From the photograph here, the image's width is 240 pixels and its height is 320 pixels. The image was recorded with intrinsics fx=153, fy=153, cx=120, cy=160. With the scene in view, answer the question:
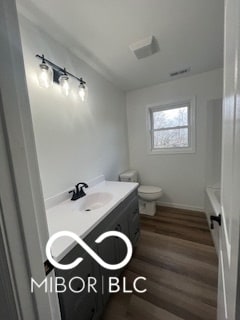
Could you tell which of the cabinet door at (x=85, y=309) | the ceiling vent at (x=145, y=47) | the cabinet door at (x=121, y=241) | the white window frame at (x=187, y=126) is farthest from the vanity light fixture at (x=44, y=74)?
the white window frame at (x=187, y=126)

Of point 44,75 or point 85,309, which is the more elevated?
point 44,75

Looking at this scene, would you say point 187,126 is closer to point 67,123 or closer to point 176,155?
point 176,155

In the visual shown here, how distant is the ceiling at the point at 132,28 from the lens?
1.21 meters

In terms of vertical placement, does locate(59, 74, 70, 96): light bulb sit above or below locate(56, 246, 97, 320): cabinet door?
above

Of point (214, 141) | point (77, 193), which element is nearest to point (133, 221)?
point (77, 193)

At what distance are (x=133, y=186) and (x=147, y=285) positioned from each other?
0.95m

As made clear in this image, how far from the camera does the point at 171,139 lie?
113 inches

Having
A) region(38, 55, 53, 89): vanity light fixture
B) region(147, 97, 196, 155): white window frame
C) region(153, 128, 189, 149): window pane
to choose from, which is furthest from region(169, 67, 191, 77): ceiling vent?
region(38, 55, 53, 89): vanity light fixture

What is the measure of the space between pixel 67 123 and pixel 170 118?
1960 millimetres

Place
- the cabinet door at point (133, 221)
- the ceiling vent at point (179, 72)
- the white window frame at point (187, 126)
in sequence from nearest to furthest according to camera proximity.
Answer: the cabinet door at point (133, 221) → the ceiling vent at point (179, 72) → the white window frame at point (187, 126)

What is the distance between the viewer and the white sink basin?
161 centimetres

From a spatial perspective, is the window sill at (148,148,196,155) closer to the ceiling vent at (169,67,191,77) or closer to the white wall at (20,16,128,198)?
the white wall at (20,16,128,198)

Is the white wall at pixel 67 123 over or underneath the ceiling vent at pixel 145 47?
underneath

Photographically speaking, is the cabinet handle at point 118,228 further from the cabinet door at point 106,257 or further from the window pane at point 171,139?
the window pane at point 171,139
